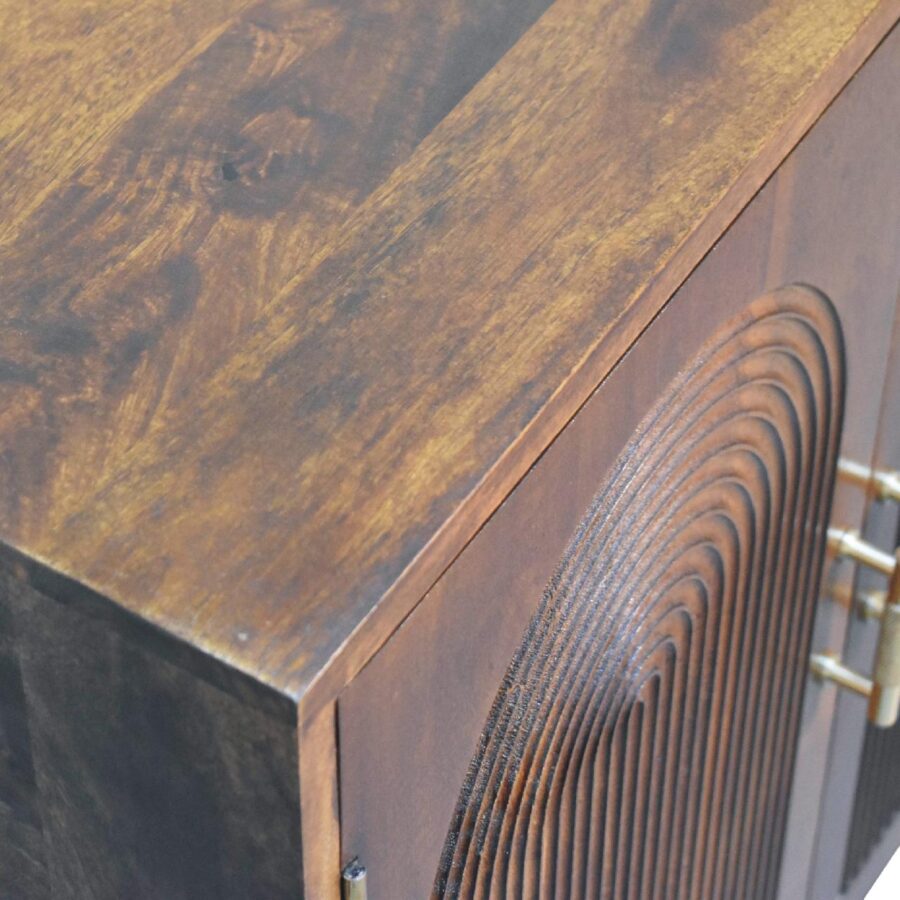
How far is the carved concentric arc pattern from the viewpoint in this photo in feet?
1.95

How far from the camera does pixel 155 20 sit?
2.15 feet

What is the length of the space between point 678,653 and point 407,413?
24cm

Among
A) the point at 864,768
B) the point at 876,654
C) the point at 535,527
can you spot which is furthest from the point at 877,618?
the point at 535,527

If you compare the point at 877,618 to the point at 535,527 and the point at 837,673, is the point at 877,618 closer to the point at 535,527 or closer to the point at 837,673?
the point at 837,673

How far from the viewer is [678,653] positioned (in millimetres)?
706

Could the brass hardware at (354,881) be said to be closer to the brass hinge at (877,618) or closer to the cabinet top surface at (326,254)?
the cabinet top surface at (326,254)

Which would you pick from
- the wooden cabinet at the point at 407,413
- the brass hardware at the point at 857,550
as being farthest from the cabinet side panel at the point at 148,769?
the brass hardware at the point at 857,550

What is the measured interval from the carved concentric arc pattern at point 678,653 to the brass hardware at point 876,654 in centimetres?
2

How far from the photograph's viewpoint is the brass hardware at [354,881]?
0.50 metres

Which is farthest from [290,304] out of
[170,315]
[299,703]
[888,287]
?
[888,287]

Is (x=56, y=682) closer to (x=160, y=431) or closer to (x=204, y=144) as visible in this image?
(x=160, y=431)

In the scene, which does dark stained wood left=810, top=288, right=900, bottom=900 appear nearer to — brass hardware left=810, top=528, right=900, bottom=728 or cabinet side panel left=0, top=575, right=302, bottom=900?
brass hardware left=810, top=528, right=900, bottom=728

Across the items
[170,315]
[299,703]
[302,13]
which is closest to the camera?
[299,703]

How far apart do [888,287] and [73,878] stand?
418 millimetres
